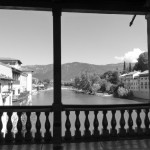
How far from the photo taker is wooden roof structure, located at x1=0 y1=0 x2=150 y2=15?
3.24 m

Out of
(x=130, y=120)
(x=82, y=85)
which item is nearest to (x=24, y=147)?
(x=130, y=120)

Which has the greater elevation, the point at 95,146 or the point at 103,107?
the point at 103,107

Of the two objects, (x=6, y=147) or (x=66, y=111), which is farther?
(x=66, y=111)

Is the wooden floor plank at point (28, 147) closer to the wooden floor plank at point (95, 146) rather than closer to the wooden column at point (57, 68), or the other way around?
the wooden floor plank at point (95, 146)

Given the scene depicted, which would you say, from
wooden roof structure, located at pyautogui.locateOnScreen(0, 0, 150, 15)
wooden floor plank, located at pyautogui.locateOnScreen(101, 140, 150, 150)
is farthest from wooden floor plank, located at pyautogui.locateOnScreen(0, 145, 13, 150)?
wooden roof structure, located at pyautogui.locateOnScreen(0, 0, 150, 15)

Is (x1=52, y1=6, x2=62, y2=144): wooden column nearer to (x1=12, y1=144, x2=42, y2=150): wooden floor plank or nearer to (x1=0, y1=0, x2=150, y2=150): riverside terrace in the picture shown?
(x1=0, y1=0, x2=150, y2=150): riverside terrace

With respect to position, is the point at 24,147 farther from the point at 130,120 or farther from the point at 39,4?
the point at 39,4

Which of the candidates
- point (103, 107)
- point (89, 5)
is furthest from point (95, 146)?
point (89, 5)

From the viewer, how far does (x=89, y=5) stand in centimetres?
333

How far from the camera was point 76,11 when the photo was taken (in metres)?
3.41

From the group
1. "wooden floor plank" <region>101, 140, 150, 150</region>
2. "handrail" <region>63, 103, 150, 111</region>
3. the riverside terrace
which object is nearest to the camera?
"wooden floor plank" <region>101, 140, 150, 150</region>

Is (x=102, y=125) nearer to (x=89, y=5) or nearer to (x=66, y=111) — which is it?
(x=66, y=111)

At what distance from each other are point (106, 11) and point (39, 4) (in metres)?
1.14

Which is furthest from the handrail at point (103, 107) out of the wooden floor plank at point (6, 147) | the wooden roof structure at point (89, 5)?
the wooden roof structure at point (89, 5)
